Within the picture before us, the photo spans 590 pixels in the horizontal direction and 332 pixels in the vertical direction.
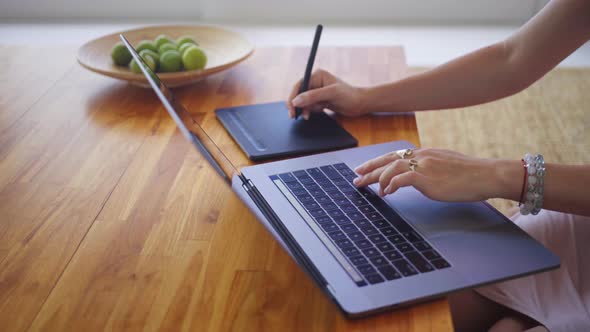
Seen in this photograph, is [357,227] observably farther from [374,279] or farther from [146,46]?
[146,46]

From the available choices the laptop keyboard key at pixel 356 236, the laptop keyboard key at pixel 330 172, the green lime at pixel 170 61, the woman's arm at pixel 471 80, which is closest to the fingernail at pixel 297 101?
the woman's arm at pixel 471 80

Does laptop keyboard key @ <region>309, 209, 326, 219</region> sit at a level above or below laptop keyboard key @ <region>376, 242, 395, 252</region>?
above

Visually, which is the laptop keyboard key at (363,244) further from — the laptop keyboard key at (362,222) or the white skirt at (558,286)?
the white skirt at (558,286)

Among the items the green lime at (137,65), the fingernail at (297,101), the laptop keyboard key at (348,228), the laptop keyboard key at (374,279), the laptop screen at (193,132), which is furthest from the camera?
the green lime at (137,65)

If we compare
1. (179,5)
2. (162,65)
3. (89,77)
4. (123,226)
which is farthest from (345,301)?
(179,5)

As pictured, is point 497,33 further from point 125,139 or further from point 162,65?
point 125,139

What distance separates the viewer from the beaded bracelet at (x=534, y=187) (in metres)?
0.87

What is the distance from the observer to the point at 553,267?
0.71 metres

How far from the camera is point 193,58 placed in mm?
1332

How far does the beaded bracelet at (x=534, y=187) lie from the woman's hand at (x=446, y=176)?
0.04 ft

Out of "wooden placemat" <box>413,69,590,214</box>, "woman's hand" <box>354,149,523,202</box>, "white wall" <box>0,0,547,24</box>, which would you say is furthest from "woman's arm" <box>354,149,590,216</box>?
"white wall" <box>0,0,547,24</box>

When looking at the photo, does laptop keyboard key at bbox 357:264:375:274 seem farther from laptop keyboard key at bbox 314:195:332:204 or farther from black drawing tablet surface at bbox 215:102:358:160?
black drawing tablet surface at bbox 215:102:358:160

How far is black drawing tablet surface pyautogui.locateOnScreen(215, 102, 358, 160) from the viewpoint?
1.04m

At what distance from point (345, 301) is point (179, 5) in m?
3.33
